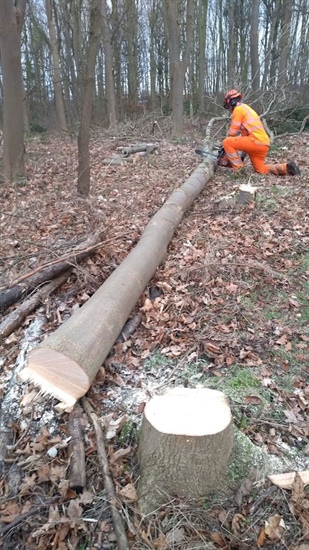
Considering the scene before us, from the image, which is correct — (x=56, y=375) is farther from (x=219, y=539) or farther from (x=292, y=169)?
(x=292, y=169)

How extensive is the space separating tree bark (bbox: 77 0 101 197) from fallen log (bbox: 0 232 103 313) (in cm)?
226

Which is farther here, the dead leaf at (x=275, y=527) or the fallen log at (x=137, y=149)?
Result: the fallen log at (x=137, y=149)

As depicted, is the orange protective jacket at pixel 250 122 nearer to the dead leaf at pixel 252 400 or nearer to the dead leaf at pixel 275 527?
the dead leaf at pixel 252 400

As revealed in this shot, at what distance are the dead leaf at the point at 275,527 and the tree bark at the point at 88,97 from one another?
5187mm

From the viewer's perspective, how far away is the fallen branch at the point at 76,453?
2.06 metres

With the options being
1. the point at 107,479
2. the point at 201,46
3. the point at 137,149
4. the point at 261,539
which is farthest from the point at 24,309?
the point at 201,46

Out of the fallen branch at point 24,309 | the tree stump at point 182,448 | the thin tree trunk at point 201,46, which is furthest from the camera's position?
the thin tree trunk at point 201,46

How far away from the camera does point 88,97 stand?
18.0ft

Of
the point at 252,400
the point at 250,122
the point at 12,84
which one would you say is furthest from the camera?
the point at 12,84

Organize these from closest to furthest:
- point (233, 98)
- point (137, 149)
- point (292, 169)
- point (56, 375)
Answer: point (56, 375), point (233, 98), point (292, 169), point (137, 149)

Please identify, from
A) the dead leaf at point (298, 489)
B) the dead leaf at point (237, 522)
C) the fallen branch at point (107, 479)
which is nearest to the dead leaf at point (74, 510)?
the fallen branch at point (107, 479)

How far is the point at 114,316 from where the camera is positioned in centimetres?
298

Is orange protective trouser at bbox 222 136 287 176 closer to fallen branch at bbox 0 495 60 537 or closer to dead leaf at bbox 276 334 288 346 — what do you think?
dead leaf at bbox 276 334 288 346

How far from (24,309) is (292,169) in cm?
574
